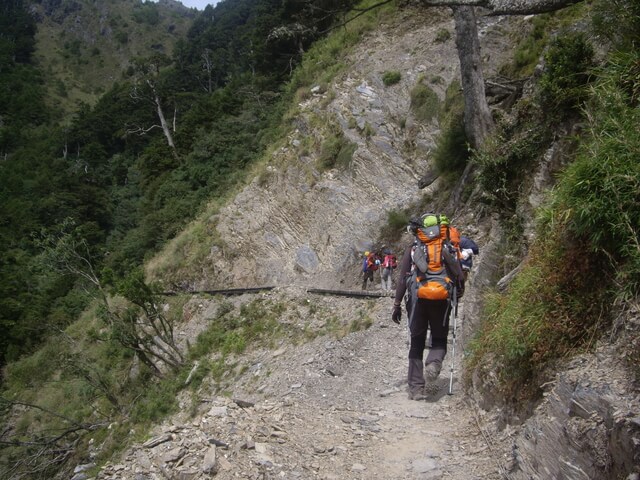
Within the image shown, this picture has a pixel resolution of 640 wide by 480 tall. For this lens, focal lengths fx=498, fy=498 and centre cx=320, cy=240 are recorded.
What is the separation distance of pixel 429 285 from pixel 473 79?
7.42 meters

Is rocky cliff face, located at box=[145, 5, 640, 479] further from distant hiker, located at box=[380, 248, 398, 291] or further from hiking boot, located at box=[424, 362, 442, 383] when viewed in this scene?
hiking boot, located at box=[424, 362, 442, 383]

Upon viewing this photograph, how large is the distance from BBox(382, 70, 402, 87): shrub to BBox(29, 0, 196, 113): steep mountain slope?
253 ft

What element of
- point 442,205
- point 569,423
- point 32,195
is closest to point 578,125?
point 569,423

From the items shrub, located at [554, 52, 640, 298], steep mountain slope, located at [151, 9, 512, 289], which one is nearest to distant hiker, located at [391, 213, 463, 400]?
shrub, located at [554, 52, 640, 298]

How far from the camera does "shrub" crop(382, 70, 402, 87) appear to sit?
1845 centimetres

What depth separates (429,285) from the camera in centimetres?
514

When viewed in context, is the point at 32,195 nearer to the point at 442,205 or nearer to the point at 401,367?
the point at 442,205

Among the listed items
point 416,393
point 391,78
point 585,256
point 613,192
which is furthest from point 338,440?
point 391,78

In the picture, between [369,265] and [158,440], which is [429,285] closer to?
[158,440]

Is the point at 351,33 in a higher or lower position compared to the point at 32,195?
higher

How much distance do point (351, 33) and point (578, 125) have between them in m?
18.6

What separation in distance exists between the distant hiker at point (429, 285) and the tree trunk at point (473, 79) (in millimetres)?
6445

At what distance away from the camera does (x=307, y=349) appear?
10.3 meters

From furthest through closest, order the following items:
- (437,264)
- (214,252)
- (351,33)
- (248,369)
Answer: (351,33)
(214,252)
(248,369)
(437,264)
